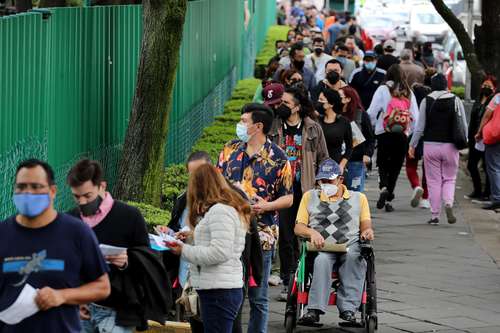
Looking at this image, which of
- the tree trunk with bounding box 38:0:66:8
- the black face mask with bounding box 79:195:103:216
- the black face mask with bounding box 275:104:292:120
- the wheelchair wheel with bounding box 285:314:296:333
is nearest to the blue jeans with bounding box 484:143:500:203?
the black face mask with bounding box 275:104:292:120

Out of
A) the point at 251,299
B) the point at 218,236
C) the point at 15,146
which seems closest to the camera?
the point at 218,236

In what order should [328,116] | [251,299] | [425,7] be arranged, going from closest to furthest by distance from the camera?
[251,299] → [328,116] → [425,7]

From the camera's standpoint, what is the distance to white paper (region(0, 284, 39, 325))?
5.85 metres

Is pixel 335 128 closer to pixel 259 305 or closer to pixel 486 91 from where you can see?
pixel 259 305

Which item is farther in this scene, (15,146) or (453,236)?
(453,236)

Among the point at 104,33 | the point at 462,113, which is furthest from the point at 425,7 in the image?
the point at 104,33

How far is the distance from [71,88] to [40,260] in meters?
4.64

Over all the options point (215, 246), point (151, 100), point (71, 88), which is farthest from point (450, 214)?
point (215, 246)

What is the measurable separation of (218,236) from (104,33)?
4.60 meters

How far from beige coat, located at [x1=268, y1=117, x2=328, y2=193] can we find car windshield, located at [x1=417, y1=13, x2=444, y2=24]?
39.2 meters

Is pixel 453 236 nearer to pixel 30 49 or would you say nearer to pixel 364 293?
pixel 364 293

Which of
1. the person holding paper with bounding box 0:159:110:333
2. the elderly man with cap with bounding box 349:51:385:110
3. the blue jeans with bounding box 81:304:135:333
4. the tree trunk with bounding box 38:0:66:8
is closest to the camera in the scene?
the person holding paper with bounding box 0:159:110:333

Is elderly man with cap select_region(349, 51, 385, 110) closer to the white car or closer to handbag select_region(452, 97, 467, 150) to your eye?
handbag select_region(452, 97, 467, 150)

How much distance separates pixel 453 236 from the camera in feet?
50.1
